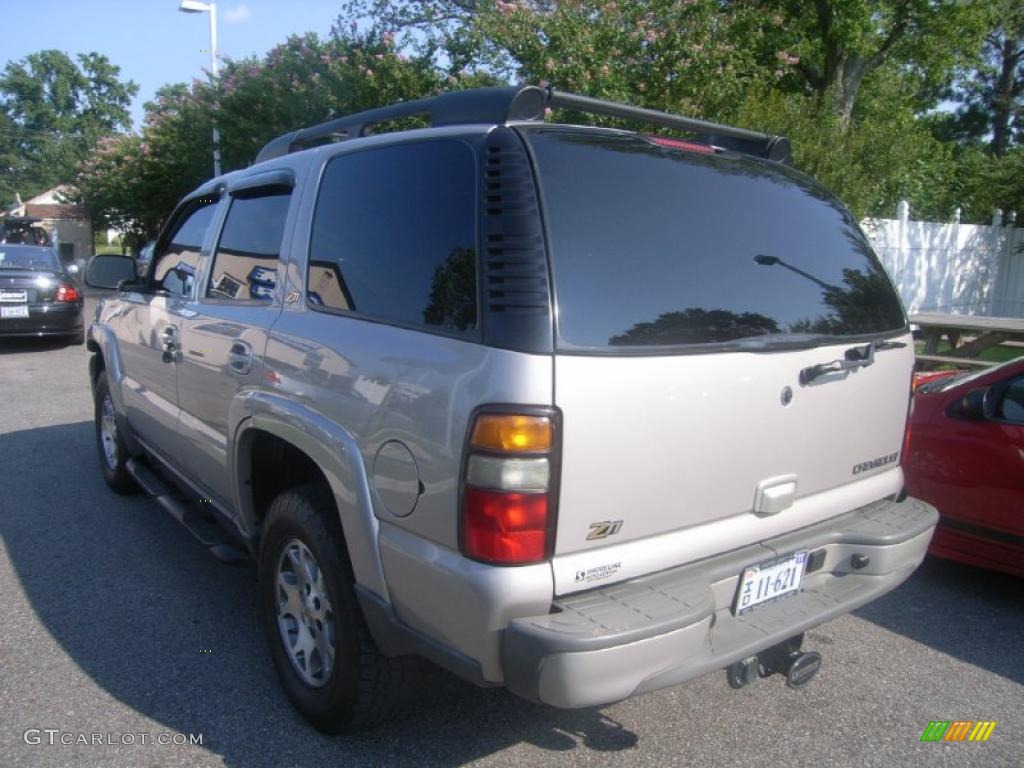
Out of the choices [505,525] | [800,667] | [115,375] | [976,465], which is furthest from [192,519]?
[976,465]

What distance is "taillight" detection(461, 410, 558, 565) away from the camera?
2.14 metres

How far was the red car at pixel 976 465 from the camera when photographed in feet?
12.8

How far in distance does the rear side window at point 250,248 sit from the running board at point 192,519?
1040 mm

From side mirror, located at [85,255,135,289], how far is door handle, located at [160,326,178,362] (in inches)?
42.3

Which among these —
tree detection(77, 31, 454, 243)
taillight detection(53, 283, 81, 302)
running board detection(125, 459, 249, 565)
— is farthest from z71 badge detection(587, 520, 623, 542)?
taillight detection(53, 283, 81, 302)

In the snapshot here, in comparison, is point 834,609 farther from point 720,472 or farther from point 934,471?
point 934,471

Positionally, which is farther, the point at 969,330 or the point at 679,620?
the point at 969,330

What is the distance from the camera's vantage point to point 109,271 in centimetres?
496

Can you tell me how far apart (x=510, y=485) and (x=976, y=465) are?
2887mm

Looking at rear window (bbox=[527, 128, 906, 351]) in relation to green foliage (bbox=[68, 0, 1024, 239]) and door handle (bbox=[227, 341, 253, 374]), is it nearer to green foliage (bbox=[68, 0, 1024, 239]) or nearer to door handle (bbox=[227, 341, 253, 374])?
door handle (bbox=[227, 341, 253, 374])

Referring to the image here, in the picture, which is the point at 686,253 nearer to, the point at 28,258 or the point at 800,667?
the point at 800,667

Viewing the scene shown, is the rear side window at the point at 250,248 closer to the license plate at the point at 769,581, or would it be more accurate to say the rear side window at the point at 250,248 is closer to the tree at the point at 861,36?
the license plate at the point at 769,581

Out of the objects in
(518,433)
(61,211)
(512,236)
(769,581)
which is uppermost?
(61,211)

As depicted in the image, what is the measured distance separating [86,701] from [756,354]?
2703 mm
